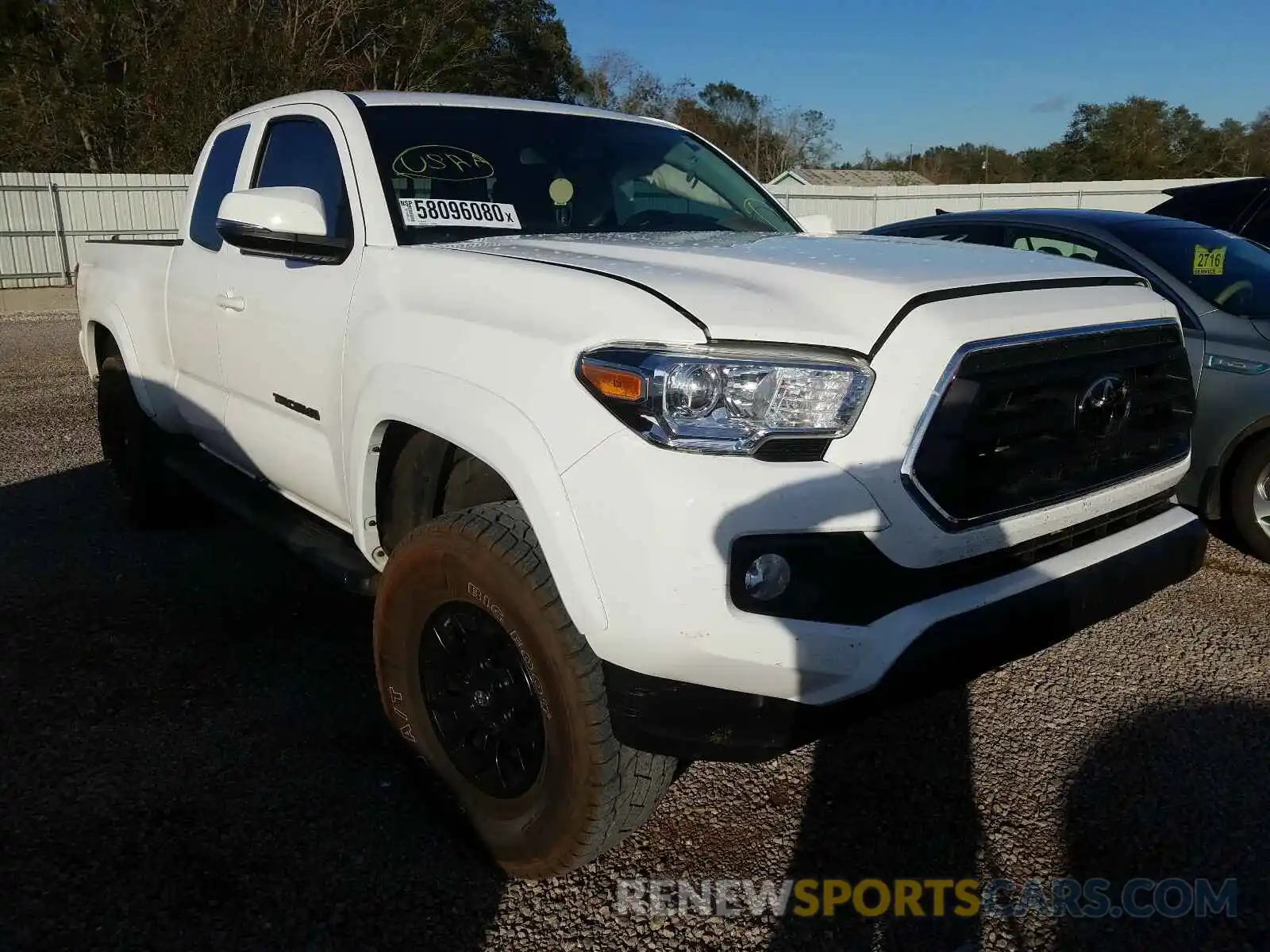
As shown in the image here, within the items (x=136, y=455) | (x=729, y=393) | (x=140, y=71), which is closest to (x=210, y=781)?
(x=729, y=393)

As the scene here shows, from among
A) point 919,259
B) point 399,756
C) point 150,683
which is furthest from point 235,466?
point 919,259

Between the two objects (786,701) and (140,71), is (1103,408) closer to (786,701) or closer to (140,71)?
(786,701)

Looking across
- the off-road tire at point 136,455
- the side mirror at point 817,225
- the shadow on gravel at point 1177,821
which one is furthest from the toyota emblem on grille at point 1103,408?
the off-road tire at point 136,455

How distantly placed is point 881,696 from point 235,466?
2927 mm

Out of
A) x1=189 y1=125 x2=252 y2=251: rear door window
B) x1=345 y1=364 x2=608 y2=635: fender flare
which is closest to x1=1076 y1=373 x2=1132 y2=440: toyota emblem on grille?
x1=345 y1=364 x2=608 y2=635: fender flare

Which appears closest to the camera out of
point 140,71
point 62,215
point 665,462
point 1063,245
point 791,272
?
point 665,462

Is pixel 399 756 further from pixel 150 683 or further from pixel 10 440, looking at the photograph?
pixel 10 440

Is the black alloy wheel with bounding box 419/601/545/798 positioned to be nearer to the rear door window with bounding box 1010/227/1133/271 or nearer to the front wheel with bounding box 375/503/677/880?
the front wheel with bounding box 375/503/677/880

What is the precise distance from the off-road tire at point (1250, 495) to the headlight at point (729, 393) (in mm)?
3305

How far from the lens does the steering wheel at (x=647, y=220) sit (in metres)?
3.43

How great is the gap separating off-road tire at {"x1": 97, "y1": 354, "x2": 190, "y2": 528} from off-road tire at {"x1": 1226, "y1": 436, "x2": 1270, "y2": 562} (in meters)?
4.95

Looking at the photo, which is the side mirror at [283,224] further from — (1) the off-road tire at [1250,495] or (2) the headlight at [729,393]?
(1) the off-road tire at [1250,495]

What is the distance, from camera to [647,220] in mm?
3506

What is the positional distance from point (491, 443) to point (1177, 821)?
2072 mm
